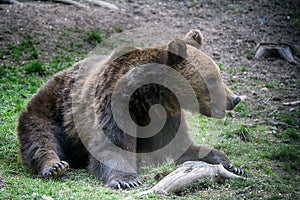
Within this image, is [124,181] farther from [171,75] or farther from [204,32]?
[204,32]

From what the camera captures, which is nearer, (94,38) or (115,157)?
(115,157)

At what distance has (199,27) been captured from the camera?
12578 millimetres

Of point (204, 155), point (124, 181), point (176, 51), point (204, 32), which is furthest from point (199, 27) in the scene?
point (124, 181)

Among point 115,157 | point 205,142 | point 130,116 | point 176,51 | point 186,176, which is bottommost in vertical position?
point 205,142

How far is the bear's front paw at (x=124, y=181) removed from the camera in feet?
17.5

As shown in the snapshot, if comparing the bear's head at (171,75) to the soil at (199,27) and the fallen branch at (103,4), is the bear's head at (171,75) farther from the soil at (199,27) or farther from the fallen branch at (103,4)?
the fallen branch at (103,4)

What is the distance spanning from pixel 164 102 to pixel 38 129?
1720mm

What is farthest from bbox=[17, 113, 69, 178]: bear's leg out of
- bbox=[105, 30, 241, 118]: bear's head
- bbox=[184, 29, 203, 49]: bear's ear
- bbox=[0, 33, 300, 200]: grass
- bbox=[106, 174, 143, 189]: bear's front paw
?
bbox=[184, 29, 203, 49]: bear's ear

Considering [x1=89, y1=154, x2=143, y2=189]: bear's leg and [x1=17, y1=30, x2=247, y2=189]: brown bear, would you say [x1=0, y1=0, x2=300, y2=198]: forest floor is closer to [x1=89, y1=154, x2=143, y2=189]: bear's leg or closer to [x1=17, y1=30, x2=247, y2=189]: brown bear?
[x1=17, y1=30, x2=247, y2=189]: brown bear

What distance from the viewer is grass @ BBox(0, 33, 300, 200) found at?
4.87 metres

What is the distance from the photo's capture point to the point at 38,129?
251 inches

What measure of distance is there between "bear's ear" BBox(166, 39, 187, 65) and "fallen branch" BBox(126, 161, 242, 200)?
135 cm

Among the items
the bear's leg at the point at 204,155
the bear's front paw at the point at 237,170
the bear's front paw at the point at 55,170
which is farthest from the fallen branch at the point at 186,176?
the bear's front paw at the point at 55,170

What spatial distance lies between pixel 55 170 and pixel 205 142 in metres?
2.43
